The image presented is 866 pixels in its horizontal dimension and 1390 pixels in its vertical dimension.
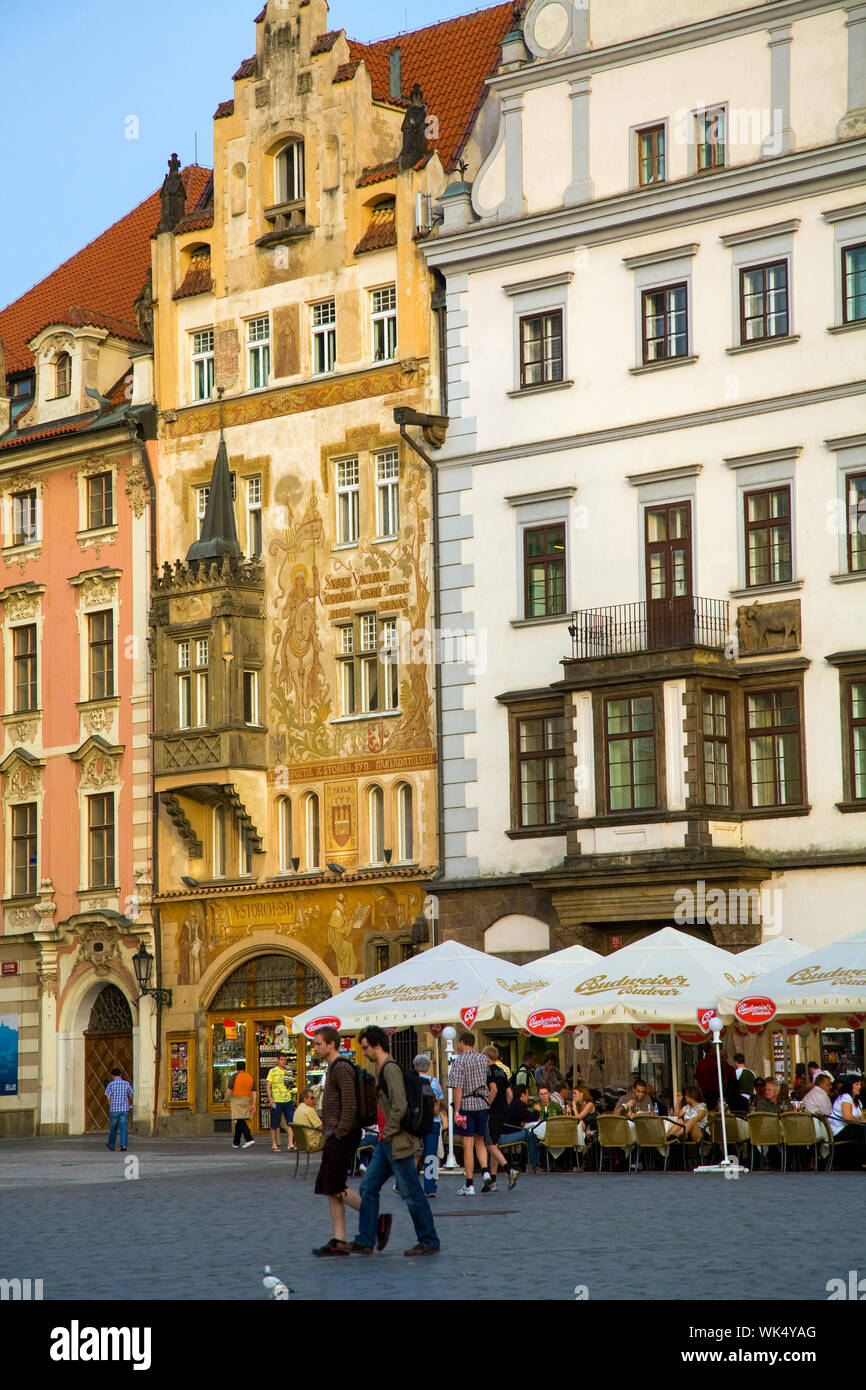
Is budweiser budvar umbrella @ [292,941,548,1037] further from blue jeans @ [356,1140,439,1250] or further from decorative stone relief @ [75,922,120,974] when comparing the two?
decorative stone relief @ [75,922,120,974]

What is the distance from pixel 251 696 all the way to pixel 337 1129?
1070 inches

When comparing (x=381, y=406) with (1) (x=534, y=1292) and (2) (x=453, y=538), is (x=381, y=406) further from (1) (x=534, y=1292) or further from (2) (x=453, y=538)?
(1) (x=534, y=1292)

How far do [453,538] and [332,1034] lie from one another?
24.4 m

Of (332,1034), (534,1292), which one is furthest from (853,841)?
(534,1292)

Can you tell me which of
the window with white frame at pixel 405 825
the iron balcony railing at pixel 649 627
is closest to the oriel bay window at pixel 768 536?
the iron balcony railing at pixel 649 627

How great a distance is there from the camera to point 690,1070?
36.8 metres

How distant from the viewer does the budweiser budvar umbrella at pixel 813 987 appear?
2503cm

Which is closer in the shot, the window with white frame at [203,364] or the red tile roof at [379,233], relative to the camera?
the red tile roof at [379,233]

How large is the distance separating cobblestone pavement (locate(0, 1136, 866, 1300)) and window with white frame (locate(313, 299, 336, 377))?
781 inches

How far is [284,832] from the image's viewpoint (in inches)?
1705

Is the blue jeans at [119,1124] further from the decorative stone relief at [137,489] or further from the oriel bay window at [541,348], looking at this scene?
the oriel bay window at [541,348]

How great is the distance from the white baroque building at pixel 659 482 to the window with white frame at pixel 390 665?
5.10 ft

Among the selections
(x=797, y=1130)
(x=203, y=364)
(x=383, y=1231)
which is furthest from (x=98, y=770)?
(x=383, y=1231)

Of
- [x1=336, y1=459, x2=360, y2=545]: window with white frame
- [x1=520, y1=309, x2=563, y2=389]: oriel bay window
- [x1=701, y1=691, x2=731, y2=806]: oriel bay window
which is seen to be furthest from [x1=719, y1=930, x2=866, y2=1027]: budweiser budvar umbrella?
[x1=336, y1=459, x2=360, y2=545]: window with white frame
